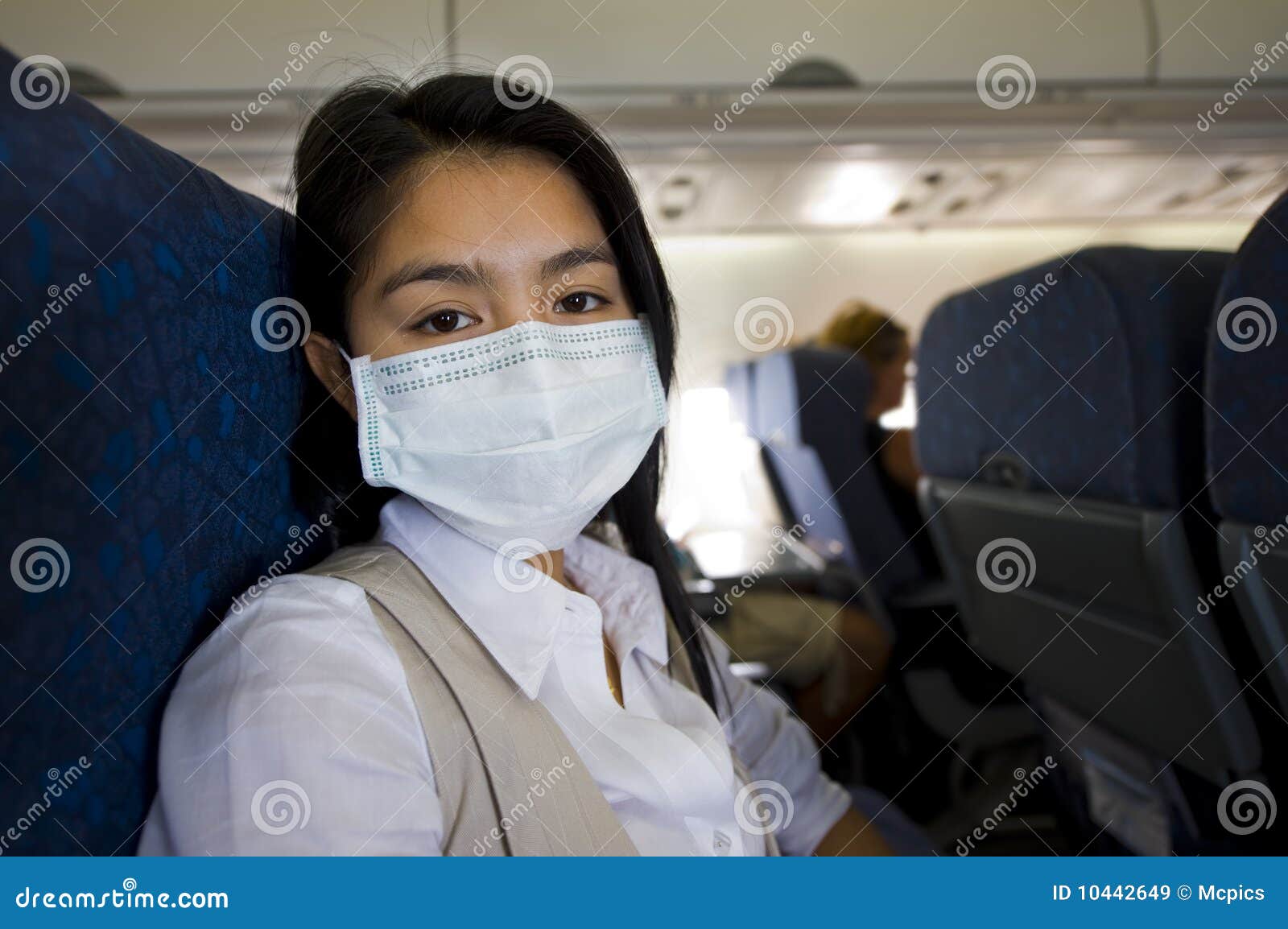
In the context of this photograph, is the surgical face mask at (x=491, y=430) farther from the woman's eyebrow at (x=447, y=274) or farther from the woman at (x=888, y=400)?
the woman at (x=888, y=400)

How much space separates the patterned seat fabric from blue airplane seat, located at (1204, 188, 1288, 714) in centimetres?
93

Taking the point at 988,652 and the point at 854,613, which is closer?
the point at 988,652

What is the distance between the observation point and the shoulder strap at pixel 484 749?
0.74 metres

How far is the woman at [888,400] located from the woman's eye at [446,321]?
1.73 meters

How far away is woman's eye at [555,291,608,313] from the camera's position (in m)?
0.96

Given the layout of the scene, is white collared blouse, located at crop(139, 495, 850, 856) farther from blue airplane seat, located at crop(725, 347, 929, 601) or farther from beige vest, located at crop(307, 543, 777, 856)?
blue airplane seat, located at crop(725, 347, 929, 601)

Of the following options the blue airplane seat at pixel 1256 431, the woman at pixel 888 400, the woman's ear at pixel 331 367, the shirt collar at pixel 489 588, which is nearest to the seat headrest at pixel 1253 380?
the blue airplane seat at pixel 1256 431

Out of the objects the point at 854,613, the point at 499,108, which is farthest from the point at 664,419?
the point at 854,613

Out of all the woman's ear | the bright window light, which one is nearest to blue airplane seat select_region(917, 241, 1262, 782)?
the woman's ear

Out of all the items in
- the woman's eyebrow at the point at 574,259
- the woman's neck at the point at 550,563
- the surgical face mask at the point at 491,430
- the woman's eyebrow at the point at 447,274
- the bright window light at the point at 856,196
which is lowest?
the woman's neck at the point at 550,563
